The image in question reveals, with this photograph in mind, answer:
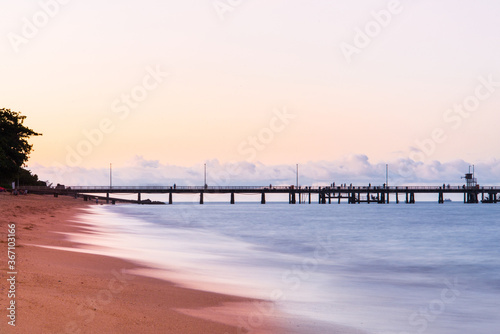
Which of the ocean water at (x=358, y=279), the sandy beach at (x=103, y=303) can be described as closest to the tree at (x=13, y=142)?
the ocean water at (x=358, y=279)

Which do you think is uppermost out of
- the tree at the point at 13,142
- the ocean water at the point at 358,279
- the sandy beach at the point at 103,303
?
the tree at the point at 13,142

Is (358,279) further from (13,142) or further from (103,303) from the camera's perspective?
(13,142)

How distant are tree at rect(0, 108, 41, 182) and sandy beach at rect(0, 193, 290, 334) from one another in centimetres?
4701

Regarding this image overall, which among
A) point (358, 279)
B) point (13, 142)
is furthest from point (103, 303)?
point (13, 142)

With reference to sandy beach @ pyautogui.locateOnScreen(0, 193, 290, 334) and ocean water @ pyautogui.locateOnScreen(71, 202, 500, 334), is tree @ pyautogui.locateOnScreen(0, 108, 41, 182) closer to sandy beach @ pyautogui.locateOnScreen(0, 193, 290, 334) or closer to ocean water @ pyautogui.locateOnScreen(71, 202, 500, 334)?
ocean water @ pyautogui.locateOnScreen(71, 202, 500, 334)

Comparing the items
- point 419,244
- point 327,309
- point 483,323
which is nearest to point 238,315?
point 327,309

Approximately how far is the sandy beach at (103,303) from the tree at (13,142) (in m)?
47.0

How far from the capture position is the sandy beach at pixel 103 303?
24.6 feet

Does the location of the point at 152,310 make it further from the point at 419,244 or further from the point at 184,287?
the point at 419,244

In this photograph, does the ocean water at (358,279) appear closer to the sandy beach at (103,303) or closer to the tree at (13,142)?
the sandy beach at (103,303)

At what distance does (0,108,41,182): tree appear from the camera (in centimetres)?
5694

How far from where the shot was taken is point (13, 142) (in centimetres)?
5831

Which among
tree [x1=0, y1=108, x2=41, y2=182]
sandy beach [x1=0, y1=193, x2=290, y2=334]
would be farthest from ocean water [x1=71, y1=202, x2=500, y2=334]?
tree [x1=0, y1=108, x2=41, y2=182]

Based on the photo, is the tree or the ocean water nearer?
the ocean water
